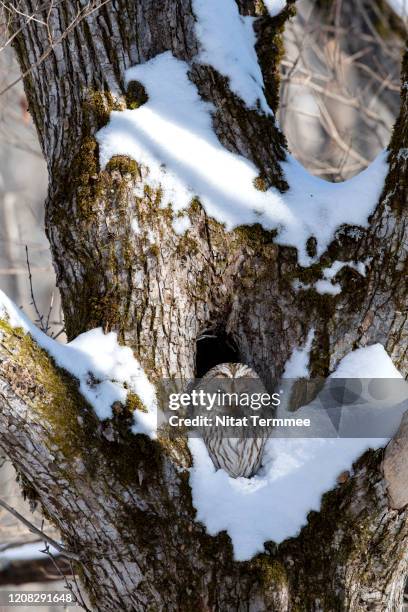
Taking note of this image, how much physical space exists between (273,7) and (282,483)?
2273 millimetres

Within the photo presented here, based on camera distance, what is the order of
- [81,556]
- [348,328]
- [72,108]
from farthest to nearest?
1. [72,108]
2. [348,328]
3. [81,556]

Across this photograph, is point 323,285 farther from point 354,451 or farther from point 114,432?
point 114,432

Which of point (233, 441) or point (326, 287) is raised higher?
point (326, 287)

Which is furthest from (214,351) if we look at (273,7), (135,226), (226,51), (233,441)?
(273,7)

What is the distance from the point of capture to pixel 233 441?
358 centimetres

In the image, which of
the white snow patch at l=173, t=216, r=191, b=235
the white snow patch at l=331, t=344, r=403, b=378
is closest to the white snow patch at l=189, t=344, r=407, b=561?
the white snow patch at l=331, t=344, r=403, b=378

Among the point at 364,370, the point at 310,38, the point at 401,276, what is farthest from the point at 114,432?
the point at 310,38

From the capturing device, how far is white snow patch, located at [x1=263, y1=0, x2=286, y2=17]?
12.9ft

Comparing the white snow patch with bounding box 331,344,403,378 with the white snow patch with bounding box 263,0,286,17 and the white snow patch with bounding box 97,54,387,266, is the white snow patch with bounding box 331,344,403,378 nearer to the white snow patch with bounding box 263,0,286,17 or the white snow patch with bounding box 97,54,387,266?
the white snow patch with bounding box 97,54,387,266

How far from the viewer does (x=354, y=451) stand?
10.0 ft

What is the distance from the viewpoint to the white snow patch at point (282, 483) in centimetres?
301

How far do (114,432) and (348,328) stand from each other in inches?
39.3

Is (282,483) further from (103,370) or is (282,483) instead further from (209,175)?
(209,175)

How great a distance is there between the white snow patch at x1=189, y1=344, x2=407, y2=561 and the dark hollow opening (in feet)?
1.83
